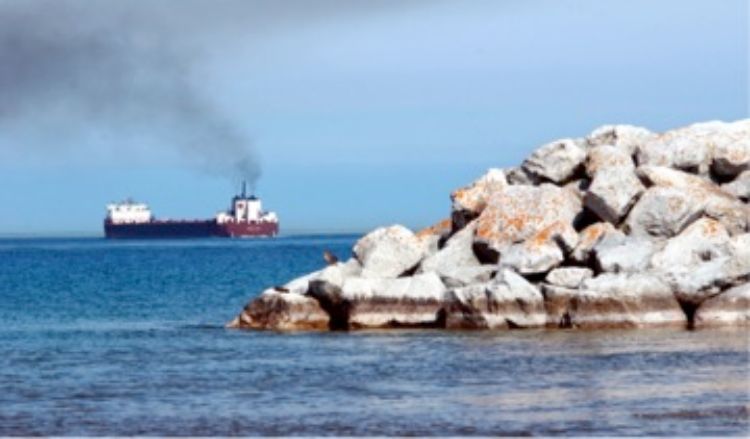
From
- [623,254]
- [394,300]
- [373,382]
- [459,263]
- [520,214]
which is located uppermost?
[520,214]

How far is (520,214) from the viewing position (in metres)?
42.2

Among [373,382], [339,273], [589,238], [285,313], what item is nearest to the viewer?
[373,382]

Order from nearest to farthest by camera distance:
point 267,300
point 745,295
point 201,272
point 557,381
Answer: point 557,381 < point 745,295 < point 267,300 < point 201,272

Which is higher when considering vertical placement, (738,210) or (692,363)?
(738,210)

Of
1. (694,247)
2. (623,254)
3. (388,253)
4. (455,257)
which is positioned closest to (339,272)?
(388,253)

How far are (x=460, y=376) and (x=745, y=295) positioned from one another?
9294mm

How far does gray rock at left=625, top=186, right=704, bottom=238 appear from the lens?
134 feet

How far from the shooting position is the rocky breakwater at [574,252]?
1528 inches

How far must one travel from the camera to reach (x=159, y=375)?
34.0 m

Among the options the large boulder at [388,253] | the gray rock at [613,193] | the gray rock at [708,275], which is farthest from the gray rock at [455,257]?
the gray rock at [708,275]

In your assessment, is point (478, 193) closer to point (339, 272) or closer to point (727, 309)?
point (339, 272)

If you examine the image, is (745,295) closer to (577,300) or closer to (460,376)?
(577,300)

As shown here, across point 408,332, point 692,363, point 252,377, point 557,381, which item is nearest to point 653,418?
point 557,381

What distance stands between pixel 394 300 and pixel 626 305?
569 cm
